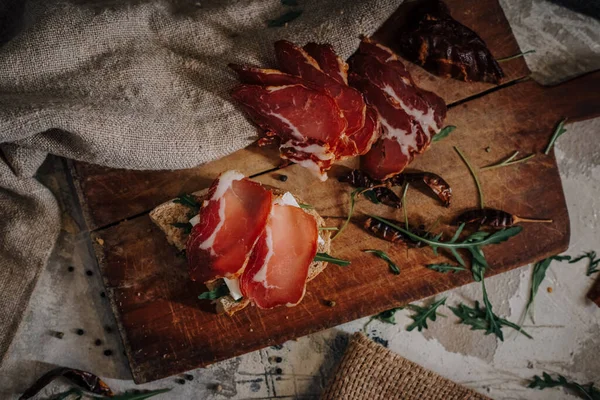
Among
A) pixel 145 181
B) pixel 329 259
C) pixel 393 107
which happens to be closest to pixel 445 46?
pixel 393 107

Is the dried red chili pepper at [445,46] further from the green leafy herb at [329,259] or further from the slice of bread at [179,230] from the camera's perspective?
the green leafy herb at [329,259]

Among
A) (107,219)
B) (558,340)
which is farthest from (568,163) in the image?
(107,219)

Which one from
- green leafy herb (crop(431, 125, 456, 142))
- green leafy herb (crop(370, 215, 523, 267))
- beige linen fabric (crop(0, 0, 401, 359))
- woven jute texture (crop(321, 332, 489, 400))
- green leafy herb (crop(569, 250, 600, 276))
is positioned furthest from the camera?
green leafy herb (crop(569, 250, 600, 276))

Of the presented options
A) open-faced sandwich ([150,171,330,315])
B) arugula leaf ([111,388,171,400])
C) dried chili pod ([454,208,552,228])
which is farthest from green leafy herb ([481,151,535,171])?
arugula leaf ([111,388,171,400])

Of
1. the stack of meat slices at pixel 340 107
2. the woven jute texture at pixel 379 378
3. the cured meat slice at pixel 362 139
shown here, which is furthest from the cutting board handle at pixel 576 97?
the woven jute texture at pixel 379 378

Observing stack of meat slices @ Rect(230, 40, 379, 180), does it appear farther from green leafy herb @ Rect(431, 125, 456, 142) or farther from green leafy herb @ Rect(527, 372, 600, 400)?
green leafy herb @ Rect(527, 372, 600, 400)
